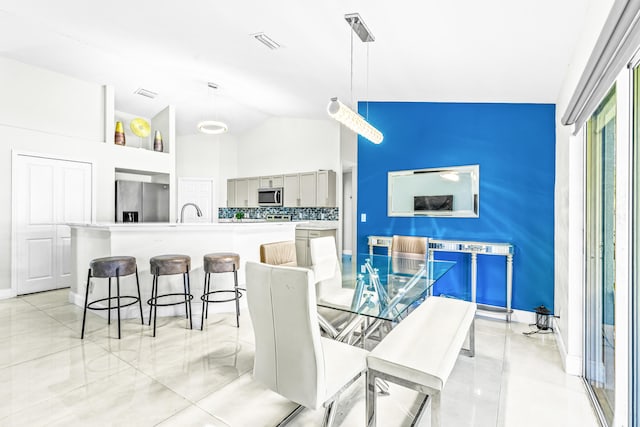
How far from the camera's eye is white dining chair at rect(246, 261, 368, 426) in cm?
138

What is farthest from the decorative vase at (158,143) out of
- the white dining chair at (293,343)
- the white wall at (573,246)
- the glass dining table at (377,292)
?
the white wall at (573,246)

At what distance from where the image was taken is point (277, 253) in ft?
9.53

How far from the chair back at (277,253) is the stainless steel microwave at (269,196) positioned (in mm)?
3583

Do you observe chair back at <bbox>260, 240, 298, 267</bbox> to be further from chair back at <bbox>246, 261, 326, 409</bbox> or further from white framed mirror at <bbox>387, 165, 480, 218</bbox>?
white framed mirror at <bbox>387, 165, 480, 218</bbox>

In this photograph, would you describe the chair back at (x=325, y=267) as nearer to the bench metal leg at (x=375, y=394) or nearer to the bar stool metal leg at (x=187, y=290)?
the bench metal leg at (x=375, y=394)

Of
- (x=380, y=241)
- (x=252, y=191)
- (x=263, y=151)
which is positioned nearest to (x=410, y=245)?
(x=380, y=241)

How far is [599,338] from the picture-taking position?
197 cm

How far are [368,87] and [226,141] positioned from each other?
445cm

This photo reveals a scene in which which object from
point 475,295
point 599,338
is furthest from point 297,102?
point 599,338

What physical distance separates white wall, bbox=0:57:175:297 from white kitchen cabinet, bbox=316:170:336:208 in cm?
309

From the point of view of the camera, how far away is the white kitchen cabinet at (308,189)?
20.0 feet

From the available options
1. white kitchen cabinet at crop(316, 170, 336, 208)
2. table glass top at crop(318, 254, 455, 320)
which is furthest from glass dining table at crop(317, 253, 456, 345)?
white kitchen cabinet at crop(316, 170, 336, 208)

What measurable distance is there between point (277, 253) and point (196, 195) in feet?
16.1

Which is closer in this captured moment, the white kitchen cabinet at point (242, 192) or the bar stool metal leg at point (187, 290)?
the bar stool metal leg at point (187, 290)
